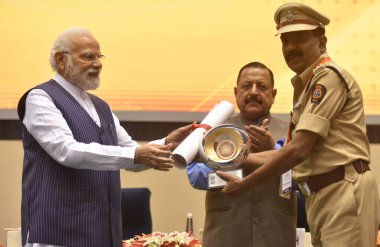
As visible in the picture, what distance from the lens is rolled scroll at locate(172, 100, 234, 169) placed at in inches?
119

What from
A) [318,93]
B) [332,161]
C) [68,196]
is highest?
[318,93]

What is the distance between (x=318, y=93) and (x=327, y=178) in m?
0.31

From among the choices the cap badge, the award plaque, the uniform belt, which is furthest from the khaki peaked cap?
the uniform belt

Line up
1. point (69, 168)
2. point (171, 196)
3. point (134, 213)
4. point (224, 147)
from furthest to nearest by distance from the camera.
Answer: point (171, 196) → point (134, 213) → point (224, 147) → point (69, 168)

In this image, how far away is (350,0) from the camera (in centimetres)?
542

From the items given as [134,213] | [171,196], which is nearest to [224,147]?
[134,213]

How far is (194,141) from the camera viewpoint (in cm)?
309

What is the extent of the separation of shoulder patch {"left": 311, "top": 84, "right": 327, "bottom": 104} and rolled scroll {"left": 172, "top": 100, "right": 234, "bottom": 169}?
0.48 meters

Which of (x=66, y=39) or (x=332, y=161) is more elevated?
(x=66, y=39)

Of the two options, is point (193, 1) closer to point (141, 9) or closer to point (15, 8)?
point (141, 9)

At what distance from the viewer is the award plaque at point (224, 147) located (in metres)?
3.06

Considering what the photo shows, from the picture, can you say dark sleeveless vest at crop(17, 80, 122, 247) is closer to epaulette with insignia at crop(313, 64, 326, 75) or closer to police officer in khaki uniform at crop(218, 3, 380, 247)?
police officer in khaki uniform at crop(218, 3, 380, 247)

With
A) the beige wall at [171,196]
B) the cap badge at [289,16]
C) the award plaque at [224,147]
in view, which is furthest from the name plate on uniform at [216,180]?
the beige wall at [171,196]

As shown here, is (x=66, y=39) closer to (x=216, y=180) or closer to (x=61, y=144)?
(x=61, y=144)
